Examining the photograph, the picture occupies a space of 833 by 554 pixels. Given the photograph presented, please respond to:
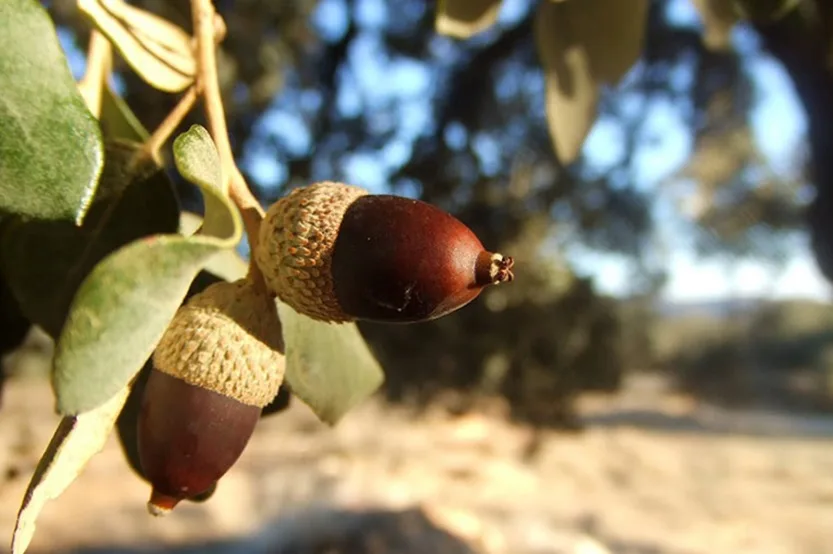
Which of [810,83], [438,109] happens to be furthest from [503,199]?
[810,83]

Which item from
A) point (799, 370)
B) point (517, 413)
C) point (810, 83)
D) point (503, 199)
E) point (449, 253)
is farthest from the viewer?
point (799, 370)

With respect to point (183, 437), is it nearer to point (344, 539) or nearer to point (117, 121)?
point (117, 121)

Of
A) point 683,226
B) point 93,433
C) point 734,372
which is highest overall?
point 683,226

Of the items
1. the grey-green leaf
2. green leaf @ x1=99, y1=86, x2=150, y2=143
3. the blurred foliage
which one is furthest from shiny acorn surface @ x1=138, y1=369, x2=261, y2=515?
the blurred foliage

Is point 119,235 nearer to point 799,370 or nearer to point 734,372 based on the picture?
point 734,372

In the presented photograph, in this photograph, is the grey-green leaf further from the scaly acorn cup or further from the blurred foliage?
the blurred foliage

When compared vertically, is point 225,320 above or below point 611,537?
below

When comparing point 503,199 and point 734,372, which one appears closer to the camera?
point 503,199
